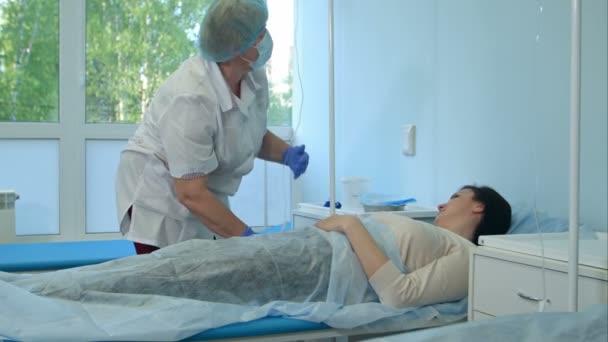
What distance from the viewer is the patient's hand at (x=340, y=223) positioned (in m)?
1.78

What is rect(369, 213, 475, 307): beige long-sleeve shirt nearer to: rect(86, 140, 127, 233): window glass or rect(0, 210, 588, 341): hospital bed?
rect(0, 210, 588, 341): hospital bed

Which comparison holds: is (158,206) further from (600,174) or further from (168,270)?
Result: (600,174)

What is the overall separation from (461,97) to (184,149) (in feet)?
3.70

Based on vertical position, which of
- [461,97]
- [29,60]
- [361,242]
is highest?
[29,60]

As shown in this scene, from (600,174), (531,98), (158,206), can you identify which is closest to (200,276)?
(158,206)

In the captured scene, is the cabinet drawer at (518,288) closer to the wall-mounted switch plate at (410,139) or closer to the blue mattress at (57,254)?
the wall-mounted switch plate at (410,139)

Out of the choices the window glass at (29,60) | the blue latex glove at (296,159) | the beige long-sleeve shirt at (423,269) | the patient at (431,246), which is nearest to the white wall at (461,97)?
the patient at (431,246)

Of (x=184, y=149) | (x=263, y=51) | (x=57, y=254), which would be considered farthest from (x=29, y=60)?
(x=184, y=149)

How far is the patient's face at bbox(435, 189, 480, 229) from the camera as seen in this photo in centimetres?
199

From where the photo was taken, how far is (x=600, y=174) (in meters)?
1.62

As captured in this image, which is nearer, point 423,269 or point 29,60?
point 423,269

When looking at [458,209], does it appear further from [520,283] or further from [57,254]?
[57,254]

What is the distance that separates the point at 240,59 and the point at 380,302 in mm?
847

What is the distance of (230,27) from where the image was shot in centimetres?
191
